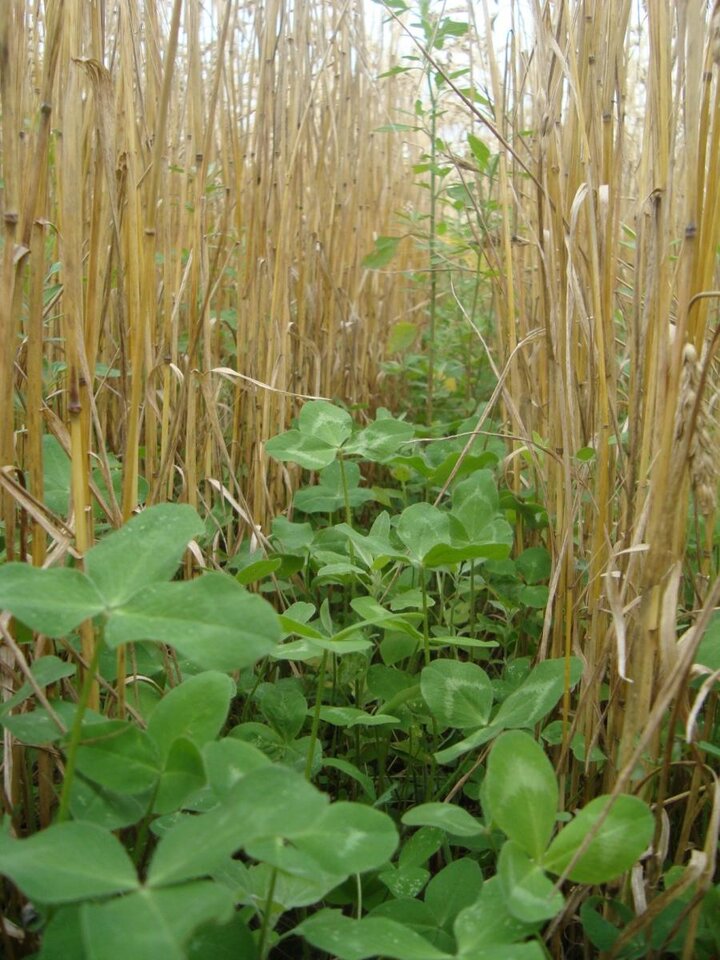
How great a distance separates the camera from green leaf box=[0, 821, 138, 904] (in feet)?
1.45

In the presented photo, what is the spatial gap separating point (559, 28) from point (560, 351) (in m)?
0.35

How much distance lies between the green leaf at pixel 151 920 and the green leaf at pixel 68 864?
22 mm

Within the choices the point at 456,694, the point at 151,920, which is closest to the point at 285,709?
the point at 456,694

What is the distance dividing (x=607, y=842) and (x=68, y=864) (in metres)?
0.34

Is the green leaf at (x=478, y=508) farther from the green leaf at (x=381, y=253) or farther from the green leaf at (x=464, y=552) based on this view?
the green leaf at (x=381, y=253)

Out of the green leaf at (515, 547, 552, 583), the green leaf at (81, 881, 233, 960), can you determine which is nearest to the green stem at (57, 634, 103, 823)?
the green leaf at (81, 881, 233, 960)

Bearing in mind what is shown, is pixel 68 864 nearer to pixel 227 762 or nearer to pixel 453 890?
pixel 227 762

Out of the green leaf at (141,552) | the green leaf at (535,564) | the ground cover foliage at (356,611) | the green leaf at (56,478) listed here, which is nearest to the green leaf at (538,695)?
the ground cover foliage at (356,611)

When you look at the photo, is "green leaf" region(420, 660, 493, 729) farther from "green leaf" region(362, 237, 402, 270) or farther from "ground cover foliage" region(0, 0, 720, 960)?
"green leaf" region(362, 237, 402, 270)

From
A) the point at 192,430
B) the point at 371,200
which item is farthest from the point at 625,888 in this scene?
the point at 371,200

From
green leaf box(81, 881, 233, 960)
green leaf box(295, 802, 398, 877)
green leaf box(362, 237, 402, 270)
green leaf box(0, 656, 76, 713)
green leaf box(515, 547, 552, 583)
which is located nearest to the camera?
green leaf box(81, 881, 233, 960)

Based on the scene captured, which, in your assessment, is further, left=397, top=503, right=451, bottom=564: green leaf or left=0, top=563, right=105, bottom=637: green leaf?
left=397, top=503, right=451, bottom=564: green leaf

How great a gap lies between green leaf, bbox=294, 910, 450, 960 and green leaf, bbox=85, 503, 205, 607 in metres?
0.25

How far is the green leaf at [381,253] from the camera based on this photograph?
1.66 meters
